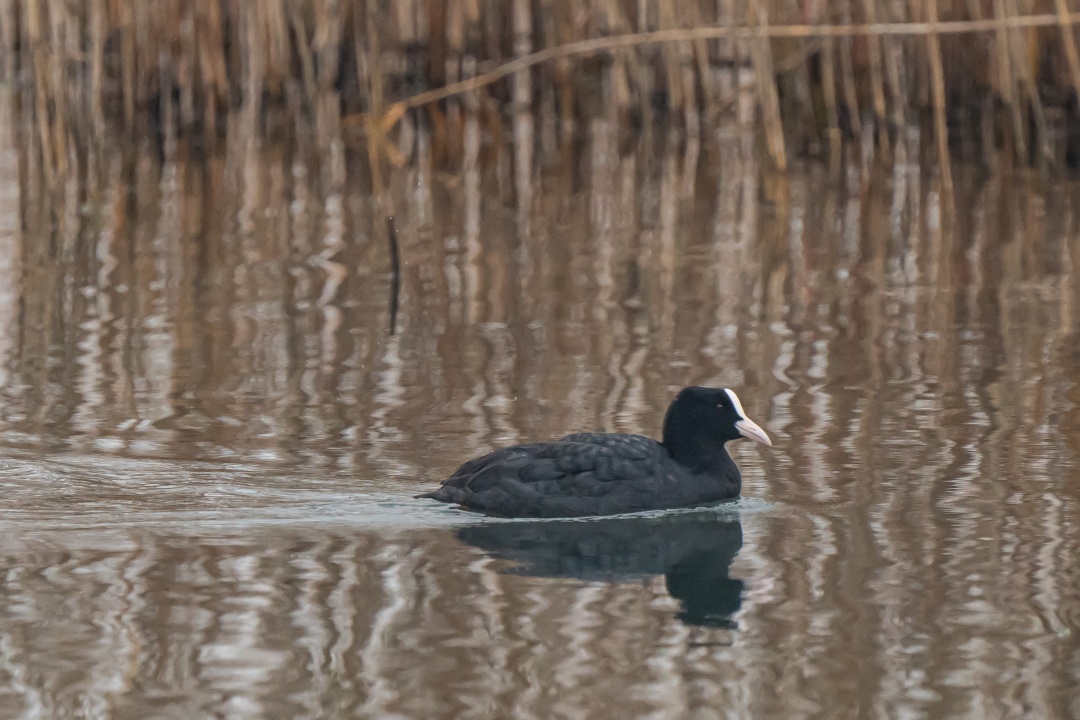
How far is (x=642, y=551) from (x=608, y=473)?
0.39m

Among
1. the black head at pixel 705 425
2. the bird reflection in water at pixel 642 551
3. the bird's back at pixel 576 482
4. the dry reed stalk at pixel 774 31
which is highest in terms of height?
the dry reed stalk at pixel 774 31

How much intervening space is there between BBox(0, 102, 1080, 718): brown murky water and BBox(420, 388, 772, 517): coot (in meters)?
0.07

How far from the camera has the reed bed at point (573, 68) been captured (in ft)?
40.9

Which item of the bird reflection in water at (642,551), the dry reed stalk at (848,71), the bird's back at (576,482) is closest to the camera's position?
the bird reflection in water at (642,551)

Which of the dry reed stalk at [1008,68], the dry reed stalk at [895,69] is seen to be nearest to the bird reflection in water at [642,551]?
the dry reed stalk at [1008,68]

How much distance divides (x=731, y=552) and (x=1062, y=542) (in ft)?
2.73

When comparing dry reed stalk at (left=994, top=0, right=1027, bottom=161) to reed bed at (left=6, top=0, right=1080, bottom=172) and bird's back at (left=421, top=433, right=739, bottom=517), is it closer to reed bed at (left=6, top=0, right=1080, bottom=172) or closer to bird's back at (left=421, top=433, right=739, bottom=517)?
reed bed at (left=6, top=0, right=1080, bottom=172)

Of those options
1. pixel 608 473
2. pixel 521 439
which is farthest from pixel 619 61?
pixel 608 473

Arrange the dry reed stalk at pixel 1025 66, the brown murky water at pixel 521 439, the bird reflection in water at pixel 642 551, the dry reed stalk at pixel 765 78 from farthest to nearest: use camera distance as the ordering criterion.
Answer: the dry reed stalk at pixel 1025 66 → the dry reed stalk at pixel 765 78 → the bird reflection in water at pixel 642 551 → the brown murky water at pixel 521 439

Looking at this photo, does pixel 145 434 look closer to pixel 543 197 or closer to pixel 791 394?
pixel 791 394

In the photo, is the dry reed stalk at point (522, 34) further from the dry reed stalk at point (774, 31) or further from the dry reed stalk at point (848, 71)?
the dry reed stalk at point (774, 31)

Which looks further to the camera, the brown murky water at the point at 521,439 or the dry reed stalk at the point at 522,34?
the dry reed stalk at the point at 522,34

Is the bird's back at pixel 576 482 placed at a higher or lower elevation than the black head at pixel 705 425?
lower

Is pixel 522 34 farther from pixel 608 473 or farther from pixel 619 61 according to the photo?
pixel 608 473
